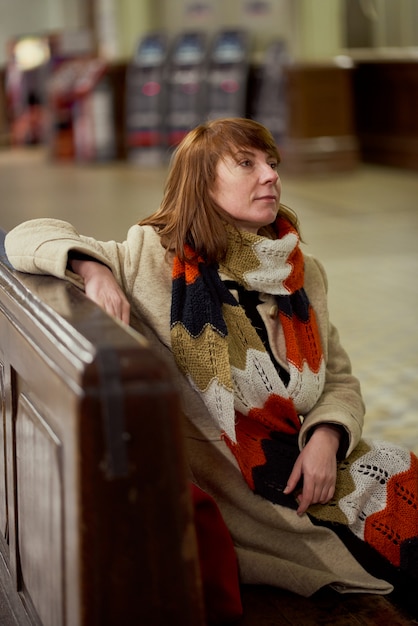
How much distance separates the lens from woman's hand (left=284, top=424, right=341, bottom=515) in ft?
6.85

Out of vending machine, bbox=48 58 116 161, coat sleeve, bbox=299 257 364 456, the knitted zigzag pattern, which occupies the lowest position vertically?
vending machine, bbox=48 58 116 161

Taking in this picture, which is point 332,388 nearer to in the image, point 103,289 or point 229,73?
point 103,289

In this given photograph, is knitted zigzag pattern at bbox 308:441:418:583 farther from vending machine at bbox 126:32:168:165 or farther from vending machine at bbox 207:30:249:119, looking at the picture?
vending machine at bbox 126:32:168:165

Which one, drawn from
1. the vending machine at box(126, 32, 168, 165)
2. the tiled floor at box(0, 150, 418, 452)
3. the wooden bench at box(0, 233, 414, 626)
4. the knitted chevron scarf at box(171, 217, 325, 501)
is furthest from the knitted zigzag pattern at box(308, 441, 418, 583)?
the vending machine at box(126, 32, 168, 165)

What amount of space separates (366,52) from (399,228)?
15.1 feet

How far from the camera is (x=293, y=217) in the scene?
2277mm

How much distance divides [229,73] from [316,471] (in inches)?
383

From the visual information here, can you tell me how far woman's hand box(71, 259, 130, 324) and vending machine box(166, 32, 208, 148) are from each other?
9.85m

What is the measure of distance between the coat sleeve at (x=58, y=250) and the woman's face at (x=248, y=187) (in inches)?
8.0

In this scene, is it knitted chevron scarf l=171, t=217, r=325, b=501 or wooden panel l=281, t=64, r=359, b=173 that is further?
wooden panel l=281, t=64, r=359, b=173

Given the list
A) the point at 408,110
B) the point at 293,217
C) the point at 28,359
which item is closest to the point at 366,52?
the point at 408,110

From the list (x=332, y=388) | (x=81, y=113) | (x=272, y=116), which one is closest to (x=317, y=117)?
(x=272, y=116)

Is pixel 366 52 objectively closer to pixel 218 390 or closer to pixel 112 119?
pixel 112 119

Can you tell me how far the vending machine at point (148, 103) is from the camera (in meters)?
12.1
